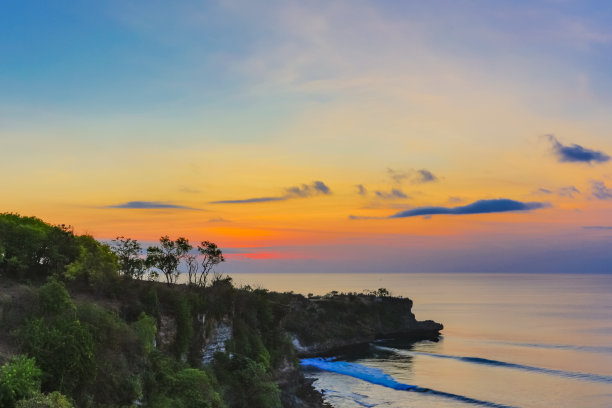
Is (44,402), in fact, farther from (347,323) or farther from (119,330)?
(347,323)

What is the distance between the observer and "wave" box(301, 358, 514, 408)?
7556 centimetres

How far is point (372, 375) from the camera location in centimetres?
9675

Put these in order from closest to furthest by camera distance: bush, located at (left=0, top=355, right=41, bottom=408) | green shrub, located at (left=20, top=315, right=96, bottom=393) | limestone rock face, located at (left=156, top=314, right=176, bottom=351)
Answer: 1. bush, located at (left=0, top=355, right=41, bottom=408)
2. green shrub, located at (left=20, top=315, right=96, bottom=393)
3. limestone rock face, located at (left=156, top=314, right=176, bottom=351)

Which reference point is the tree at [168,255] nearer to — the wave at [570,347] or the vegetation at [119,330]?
the vegetation at [119,330]

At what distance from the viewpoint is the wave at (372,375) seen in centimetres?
7556

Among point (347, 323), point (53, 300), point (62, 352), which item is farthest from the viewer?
point (347, 323)

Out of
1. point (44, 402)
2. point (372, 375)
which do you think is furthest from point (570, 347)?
point (44, 402)

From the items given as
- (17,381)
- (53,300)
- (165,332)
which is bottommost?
(165,332)

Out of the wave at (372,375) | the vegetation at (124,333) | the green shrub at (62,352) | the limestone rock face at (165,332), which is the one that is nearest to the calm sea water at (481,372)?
the wave at (372,375)

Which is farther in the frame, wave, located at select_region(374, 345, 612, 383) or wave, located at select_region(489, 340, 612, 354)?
wave, located at select_region(489, 340, 612, 354)

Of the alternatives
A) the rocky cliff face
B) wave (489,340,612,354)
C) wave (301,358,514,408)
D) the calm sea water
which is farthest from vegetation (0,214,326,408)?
wave (489,340,612,354)

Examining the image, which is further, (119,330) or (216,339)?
(216,339)

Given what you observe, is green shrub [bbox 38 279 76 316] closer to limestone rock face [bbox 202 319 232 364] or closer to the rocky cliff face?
limestone rock face [bbox 202 319 232 364]

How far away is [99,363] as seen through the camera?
30453mm
